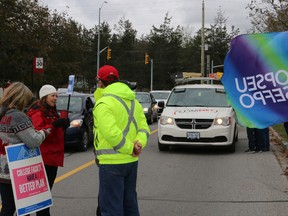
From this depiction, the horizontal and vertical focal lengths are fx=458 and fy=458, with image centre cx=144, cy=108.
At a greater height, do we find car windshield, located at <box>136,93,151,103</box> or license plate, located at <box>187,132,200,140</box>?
car windshield, located at <box>136,93,151,103</box>

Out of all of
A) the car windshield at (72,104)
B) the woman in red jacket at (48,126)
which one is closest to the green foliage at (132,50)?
the car windshield at (72,104)

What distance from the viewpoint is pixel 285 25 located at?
18.4m

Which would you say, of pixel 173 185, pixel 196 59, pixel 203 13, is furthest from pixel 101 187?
pixel 196 59

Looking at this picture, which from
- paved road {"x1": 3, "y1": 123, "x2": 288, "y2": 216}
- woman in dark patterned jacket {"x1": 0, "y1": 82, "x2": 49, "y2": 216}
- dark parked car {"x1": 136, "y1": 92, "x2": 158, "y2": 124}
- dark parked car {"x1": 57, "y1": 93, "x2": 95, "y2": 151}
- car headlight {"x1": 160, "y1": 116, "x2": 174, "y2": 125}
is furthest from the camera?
dark parked car {"x1": 136, "y1": 92, "x2": 158, "y2": 124}

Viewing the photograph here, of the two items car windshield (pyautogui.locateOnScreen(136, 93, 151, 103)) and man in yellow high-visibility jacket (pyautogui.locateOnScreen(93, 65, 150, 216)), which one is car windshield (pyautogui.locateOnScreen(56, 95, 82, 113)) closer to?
man in yellow high-visibility jacket (pyautogui.locateOnScreen(93, 65, 150, 216))

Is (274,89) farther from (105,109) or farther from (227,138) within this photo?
(227,138)

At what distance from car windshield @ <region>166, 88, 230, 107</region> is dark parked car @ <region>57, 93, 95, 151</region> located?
7.54ft

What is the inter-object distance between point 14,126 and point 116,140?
3.49 feet

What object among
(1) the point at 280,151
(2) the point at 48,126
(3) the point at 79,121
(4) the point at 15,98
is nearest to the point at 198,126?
(1) the point at 280,151

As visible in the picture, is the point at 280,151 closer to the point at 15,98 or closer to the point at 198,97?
the point at 198,97

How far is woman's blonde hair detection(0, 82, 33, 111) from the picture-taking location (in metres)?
4.51

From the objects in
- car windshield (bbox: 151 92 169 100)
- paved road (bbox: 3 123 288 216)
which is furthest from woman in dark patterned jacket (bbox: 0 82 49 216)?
car windshield (bbox: 151 92 169 100)

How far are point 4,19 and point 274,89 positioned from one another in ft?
96.1

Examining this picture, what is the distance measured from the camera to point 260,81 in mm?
4164
